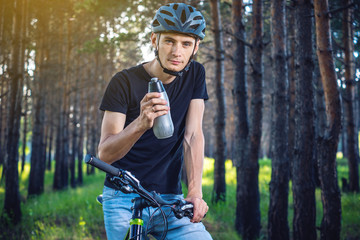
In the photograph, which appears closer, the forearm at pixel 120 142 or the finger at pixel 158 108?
the finger at pixel 158 108

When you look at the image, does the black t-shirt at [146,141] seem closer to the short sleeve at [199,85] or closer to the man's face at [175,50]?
the short sleeve at [199,85]

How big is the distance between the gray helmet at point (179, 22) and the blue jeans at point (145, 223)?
1.26 m

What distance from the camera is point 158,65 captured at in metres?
3.04

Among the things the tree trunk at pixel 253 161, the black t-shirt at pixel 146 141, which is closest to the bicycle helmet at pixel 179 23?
the black t-shirt at pixel 146 141

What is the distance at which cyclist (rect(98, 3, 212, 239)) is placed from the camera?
2773mm

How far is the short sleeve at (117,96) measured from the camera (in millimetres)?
2809

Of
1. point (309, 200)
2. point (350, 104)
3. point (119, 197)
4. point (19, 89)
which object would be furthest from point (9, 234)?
point (350, 104)

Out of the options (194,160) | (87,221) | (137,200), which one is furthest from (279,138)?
(137,200)

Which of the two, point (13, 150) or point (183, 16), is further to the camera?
point (13, 150)

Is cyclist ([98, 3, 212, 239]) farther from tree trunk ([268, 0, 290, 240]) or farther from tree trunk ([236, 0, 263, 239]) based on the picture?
tree trunk ([236, 0, 263, 239])

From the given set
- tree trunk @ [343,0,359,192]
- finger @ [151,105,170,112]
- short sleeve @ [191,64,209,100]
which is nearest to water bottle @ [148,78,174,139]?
finger @ [151,105,170,112]

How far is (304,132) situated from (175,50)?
16.8ft

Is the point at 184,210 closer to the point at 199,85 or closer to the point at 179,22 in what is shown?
the point at 199,85

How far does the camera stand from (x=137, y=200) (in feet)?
8.48
